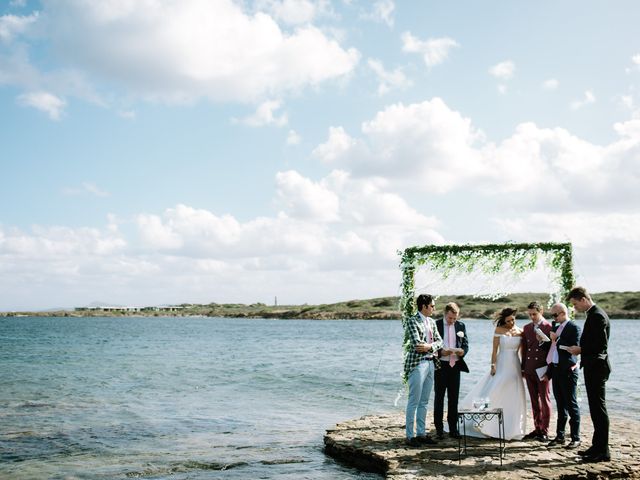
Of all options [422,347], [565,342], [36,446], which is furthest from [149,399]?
[565,342]

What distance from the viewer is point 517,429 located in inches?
429

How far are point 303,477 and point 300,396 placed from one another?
12.4m

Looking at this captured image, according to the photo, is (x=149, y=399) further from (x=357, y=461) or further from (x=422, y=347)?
(x=422, y=347)

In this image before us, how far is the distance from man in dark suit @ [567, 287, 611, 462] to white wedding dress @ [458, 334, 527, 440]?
67.5 inches

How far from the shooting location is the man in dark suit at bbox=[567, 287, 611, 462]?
909 cm

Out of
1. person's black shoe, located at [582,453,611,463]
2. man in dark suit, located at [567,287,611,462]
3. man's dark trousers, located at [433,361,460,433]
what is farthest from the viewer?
man's dark trousers, located at [433,361,460,433]

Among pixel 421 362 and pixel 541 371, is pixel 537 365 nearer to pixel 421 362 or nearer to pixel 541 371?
pixel 541 371

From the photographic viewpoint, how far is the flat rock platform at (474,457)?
28.8 ft

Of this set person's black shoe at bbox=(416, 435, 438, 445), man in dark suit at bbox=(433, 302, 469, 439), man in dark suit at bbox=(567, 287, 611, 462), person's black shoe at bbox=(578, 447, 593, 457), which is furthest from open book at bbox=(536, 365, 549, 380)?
person's black shoe at bbox=(416, 435, 438, 445)

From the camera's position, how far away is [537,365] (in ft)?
35.3

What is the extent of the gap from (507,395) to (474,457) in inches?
71.8

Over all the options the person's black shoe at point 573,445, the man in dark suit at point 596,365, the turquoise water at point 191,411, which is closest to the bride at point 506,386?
the person's black shoe at point 573,445

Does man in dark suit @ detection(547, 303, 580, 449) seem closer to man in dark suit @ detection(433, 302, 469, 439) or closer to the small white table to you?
the small white table

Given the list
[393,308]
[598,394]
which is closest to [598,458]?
[598,394]
